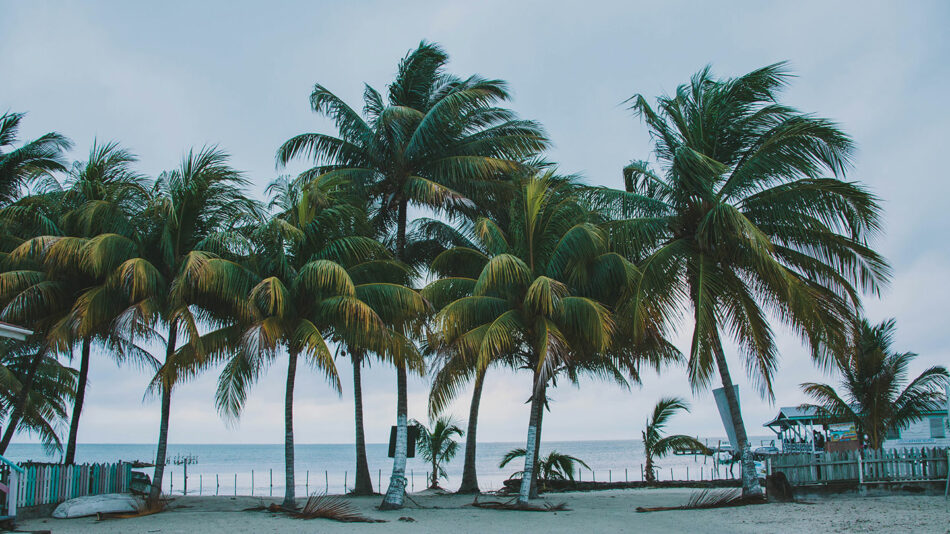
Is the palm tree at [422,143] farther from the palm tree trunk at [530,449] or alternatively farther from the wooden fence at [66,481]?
the wooden fence at [66,481]

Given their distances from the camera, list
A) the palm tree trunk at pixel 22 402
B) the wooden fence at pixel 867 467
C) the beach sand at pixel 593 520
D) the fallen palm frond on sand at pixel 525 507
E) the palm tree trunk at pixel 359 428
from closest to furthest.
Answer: the beach sand at pixel 593 520, the wooden fence at pixel 867 467, the fallen palm frond on sand at pixel 525 507, the palm tree trunk at pixel 22 402, the palm tree trunk at pixel 359 428

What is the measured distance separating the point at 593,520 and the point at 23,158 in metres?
16.9

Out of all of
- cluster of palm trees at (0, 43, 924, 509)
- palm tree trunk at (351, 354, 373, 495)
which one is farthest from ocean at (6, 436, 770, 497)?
cluster of palm trees at (0, 43, 924, 509)

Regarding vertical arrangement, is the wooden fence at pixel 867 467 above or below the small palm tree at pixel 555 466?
above

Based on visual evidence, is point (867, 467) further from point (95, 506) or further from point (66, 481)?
point (66, 481)

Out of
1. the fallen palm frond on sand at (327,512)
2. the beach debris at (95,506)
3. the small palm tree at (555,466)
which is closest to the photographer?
the fallen palm frond on sand at (327,512)

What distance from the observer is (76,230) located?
668 inches

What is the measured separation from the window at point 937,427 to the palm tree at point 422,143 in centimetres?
1910

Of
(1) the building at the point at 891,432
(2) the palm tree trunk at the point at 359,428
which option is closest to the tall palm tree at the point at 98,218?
(2) the palm tree trunk at the point at 359,428

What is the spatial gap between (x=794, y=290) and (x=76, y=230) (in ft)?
54.0

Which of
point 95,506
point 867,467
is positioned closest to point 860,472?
point 867,467

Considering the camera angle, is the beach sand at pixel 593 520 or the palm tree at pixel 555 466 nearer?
the beach sand at pixel 593 520

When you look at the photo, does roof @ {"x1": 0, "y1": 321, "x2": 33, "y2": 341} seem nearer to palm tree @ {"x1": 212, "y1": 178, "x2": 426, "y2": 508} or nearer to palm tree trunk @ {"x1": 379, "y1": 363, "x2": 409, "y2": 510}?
palm tree @ {"x1": 212, "y1": 178, "x2": 426, "y2": 508}

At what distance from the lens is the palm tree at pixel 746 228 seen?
14.2 m
